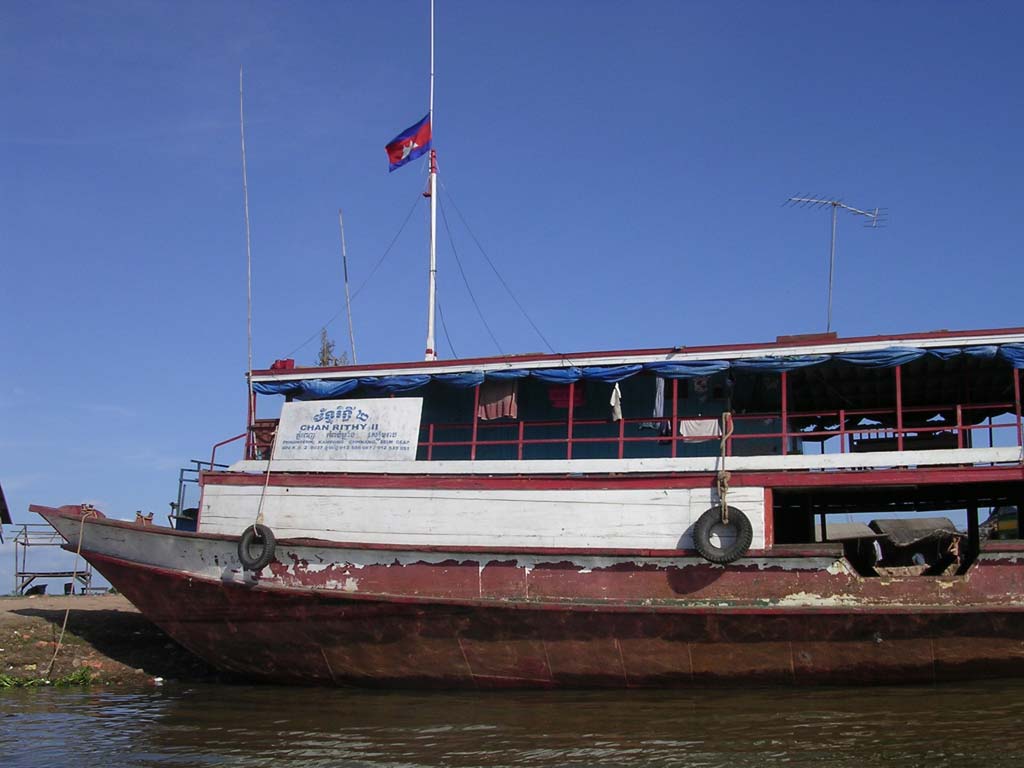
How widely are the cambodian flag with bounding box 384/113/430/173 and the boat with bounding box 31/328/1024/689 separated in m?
5.22

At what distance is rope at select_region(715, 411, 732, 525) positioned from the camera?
39.4 feet

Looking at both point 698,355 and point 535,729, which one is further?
point 698,355

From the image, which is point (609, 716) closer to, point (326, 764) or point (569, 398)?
point (326, 764)

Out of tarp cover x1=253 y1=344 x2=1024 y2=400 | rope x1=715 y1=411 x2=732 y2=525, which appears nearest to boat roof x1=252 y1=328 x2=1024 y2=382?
tarp cover x1=253 y1=344 x2=1024 y2=400

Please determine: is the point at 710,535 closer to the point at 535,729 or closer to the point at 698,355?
the point at 698,355

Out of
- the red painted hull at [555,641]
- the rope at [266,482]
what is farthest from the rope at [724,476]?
the rope at [266,482]

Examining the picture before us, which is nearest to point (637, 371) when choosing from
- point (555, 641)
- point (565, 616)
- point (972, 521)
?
point (565, 616)

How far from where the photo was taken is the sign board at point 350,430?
1403 centimetres

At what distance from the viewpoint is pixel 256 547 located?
1327 centimetres

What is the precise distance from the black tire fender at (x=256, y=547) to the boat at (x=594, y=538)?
0.04 meters

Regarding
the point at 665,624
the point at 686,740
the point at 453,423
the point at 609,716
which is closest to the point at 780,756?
the point at 686,740

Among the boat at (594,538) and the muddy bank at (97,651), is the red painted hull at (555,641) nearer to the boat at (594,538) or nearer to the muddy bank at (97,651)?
the boat at (594,538)

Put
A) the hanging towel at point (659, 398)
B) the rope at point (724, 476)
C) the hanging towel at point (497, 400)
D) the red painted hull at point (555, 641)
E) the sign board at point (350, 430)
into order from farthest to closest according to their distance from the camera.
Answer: the hanging towel at point (497, 400) → the sign board at point (350, 430) → the hanging towel at point (659, 398) → the rope at point (724, 476) → the red painted hull at point (555, 641)

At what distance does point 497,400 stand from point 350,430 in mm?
2273
